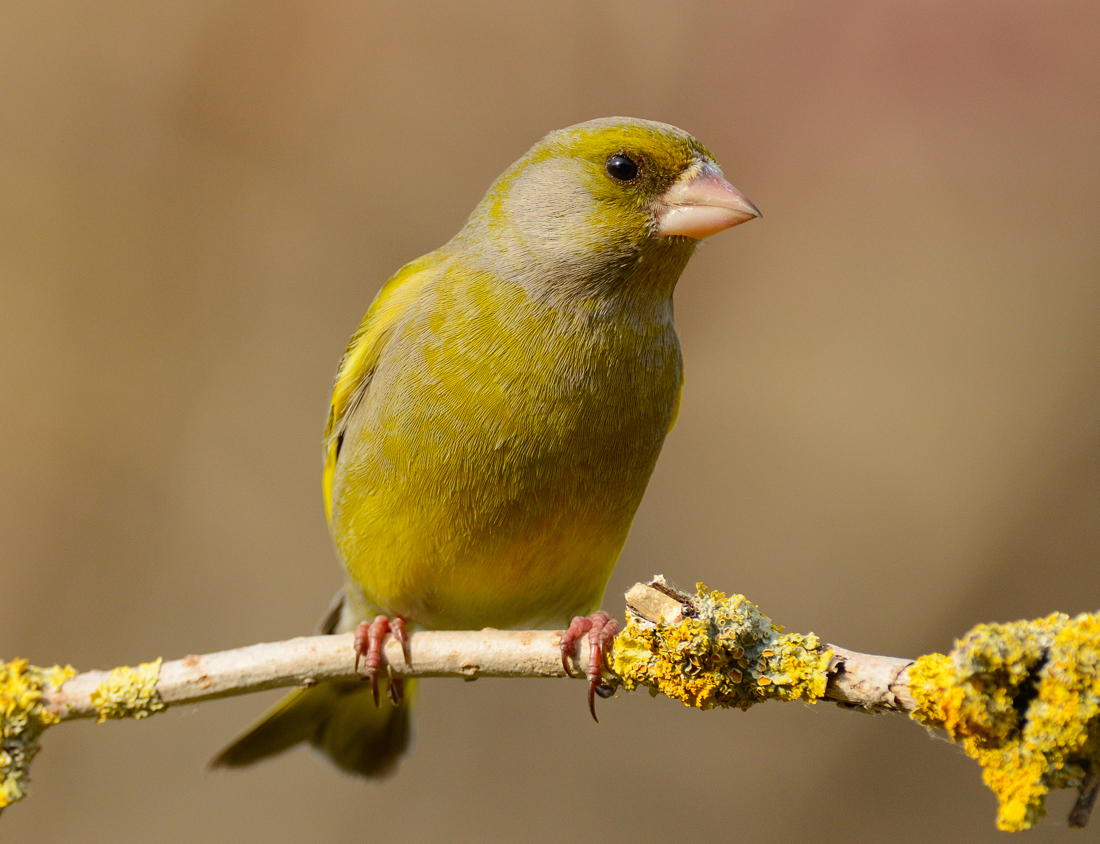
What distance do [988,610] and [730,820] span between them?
1.62 metres

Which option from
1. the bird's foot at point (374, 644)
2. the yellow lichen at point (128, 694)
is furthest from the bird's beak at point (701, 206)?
the yellow lichen at point (128, 694)

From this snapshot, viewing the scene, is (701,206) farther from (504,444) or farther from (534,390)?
(504,444)

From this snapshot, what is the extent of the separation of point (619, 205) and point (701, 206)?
0.23 metres

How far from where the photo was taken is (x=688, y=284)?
5.12 m

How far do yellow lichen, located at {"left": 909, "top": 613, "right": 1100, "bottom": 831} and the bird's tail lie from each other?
2207 mm

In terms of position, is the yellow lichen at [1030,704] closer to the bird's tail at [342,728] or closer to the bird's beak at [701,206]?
the bird's beak at [701,206]

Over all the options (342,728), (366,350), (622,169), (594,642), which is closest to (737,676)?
(594,642)

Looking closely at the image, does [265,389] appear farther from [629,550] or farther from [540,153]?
[540,153]

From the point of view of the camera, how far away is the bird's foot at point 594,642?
7.90 ft

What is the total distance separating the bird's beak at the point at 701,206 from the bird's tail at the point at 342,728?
1878 millimetres

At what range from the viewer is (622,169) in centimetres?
273

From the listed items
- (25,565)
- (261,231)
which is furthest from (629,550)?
(25,565)

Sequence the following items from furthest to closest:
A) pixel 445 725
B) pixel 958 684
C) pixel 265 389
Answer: pixel 265 389, pixel 445 725, pixel 958 684

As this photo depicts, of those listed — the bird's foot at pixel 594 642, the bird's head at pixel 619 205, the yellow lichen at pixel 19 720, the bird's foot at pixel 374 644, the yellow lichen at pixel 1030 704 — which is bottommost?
the yellow lichen at pixel 19 720
